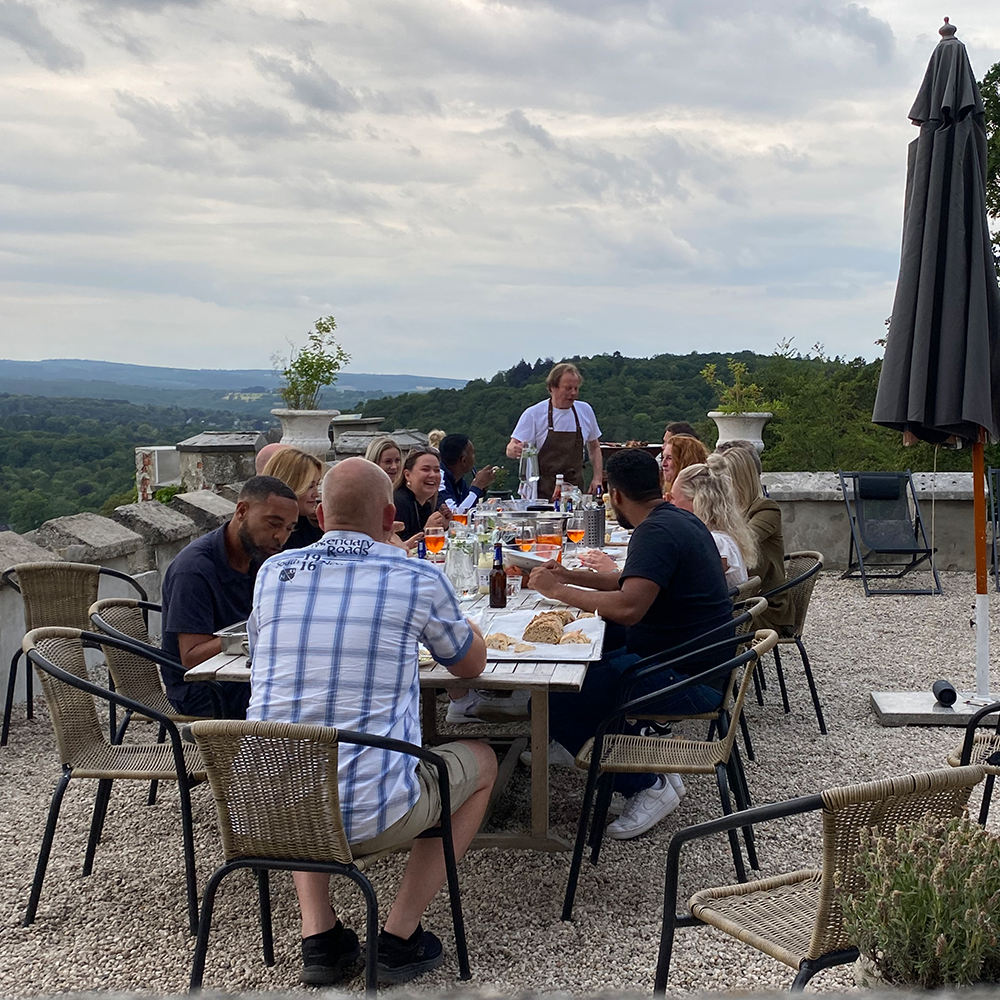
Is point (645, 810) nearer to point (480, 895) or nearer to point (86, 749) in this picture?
point (480, 895)

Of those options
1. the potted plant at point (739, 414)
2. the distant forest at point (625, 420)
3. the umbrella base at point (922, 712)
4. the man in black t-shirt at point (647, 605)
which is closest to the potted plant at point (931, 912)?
the man in black t-shirt at point (647, 605)

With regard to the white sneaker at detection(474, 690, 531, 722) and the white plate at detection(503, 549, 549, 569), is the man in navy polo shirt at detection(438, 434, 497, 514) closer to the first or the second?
the white sneaker at detection(474, 690, 531, 722)

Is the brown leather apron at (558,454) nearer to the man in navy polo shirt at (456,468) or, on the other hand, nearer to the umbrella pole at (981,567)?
the man in navy polo shirt at (456,468)

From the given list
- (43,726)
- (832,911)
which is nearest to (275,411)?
(43,726)

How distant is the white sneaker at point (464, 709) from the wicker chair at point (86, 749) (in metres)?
1.55

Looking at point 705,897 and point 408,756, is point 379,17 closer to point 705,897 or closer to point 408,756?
point 408,756

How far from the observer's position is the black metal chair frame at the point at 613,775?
10.7ft

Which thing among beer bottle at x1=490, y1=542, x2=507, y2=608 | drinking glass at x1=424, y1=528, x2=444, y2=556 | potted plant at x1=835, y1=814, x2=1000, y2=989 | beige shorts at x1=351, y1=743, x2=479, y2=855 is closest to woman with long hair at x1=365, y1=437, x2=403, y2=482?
drinking glass at x1=424, y1=528, x2=444, y2=556

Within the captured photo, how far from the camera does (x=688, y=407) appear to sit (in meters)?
14.2

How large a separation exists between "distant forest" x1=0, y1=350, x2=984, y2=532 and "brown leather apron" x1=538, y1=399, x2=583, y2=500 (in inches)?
120

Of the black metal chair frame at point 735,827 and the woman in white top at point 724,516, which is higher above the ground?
the woman in white top at point 724,516

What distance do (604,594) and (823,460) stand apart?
11.9 m

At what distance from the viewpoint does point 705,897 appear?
7.77 ft

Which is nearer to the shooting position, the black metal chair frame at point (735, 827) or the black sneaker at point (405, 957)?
the black metal chair frame at point (735, 827)
